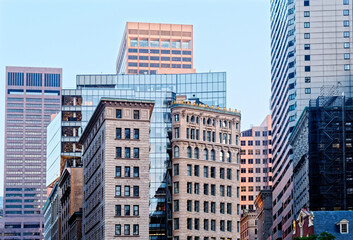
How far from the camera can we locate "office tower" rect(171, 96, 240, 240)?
6255 inches

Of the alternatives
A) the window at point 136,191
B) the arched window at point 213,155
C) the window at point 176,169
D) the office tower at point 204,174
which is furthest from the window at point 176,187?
the window at point 136,191

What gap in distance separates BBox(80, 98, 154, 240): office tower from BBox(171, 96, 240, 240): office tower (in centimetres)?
1801

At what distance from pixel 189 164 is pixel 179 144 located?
473 cm

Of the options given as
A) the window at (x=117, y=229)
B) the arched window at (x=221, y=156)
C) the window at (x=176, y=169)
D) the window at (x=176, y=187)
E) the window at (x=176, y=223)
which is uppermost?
the arched window at (x=221, y=156)

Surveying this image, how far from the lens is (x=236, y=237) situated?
161 m

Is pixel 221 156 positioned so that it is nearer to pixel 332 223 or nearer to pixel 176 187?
pixel 176 187

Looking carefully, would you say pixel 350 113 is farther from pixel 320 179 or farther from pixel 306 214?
pixel 306 214

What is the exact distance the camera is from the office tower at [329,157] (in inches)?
6575

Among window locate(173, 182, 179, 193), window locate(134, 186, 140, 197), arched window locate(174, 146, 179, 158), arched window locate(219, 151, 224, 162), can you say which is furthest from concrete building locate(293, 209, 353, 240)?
arched window locate(174, 146, 179, 158)

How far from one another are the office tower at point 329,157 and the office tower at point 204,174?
15995mm

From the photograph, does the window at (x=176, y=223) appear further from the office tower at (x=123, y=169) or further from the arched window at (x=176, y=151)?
the office tower at (x=123, y=169)

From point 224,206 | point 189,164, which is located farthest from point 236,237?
point 189,164

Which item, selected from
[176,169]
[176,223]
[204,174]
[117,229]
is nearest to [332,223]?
[204,174]

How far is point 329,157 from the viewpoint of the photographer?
167125 millimetres
